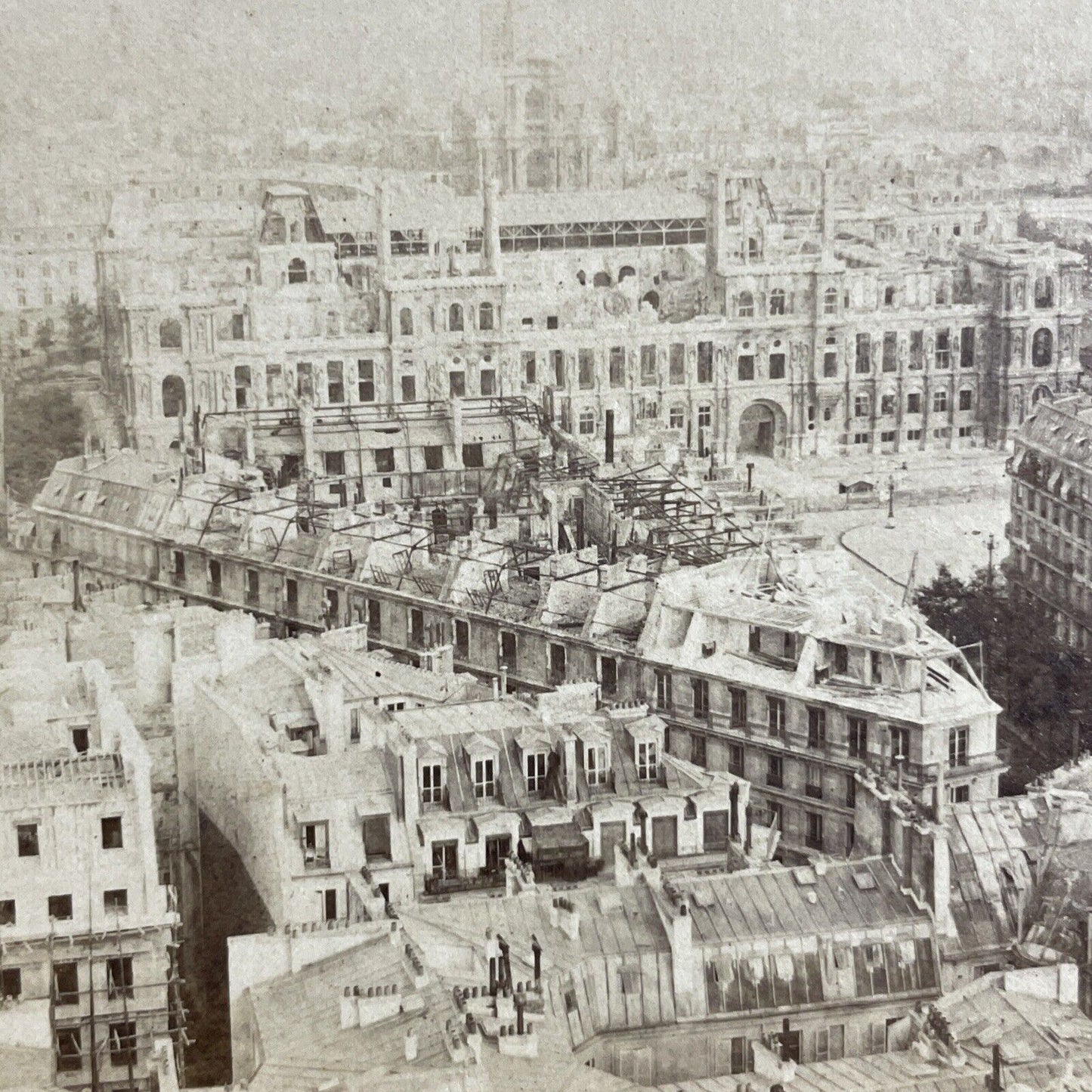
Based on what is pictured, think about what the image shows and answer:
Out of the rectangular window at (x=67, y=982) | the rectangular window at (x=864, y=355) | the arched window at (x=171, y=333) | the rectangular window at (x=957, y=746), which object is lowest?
the rectangular window at (x=67, y=982)

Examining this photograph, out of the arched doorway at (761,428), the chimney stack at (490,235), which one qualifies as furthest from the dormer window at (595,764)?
the arched doorway at (761,428)

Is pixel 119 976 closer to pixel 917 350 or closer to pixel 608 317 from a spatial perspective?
pixel 608 317

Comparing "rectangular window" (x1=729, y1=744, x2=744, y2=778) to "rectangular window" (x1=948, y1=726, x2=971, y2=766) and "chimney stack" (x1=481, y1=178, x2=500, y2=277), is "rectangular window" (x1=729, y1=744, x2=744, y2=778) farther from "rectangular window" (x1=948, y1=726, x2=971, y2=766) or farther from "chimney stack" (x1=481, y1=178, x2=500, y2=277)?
"chimney stack" (x1=481, y1=178, x2=500, y2=277)

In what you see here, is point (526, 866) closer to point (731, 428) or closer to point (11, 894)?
point (11, 894)

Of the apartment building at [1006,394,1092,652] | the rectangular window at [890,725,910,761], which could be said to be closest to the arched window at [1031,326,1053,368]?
the apartment building at [1006,394,1092,652]

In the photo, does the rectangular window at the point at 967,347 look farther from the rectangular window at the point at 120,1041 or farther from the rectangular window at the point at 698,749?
the rectangular window at the point at 120,1041

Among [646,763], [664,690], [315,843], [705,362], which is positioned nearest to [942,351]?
[705,362]
